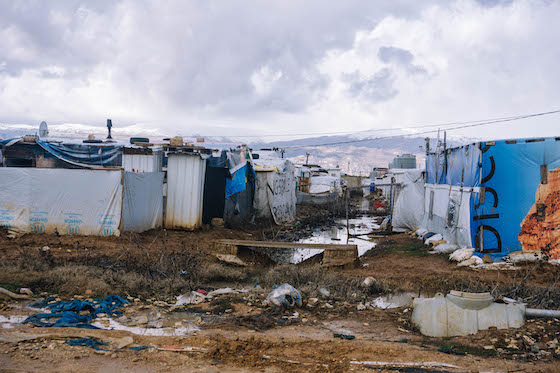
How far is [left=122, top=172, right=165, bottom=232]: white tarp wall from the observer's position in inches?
466

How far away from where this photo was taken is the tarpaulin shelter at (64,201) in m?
11.4

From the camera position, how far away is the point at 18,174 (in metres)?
11.6

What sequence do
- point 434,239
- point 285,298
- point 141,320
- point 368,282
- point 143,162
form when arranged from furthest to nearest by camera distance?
point 143,162
point 434,239
point 368,282
point 285,298
point 141,320

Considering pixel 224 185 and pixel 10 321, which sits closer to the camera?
pixel 10 321

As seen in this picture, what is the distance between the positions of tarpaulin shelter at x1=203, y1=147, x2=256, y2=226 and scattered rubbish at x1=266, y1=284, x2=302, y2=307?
8.58 metres

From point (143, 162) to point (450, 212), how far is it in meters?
9.44

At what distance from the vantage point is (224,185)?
15289mm

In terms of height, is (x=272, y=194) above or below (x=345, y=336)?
above

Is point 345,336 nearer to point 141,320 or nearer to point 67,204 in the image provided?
point 141,320

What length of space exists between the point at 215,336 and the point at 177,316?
3.81ft

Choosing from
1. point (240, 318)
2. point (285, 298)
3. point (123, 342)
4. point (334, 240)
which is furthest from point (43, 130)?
point (123, 342)

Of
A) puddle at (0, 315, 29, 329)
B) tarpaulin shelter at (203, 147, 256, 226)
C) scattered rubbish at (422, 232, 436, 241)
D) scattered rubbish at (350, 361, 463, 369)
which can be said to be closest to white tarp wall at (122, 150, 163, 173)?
tarpaulin shelter at (203, 147, 256, 226)

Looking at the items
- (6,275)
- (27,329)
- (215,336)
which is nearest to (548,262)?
(215,336)

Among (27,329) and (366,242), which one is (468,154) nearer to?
(366,242)
